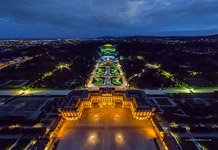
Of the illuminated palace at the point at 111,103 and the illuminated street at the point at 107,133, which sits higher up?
the illuminated palace at the point at 111,103

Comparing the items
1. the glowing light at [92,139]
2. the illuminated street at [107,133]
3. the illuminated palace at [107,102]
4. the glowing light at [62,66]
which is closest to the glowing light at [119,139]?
the illuminated street at [107,133]

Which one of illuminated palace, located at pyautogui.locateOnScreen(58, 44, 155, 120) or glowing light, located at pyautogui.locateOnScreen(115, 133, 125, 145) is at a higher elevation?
illuminated palace, located at pyautogui.locateOnScreen(58, 44, 155, 120)

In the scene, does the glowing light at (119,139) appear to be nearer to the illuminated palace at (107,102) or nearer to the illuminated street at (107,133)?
the illuminated street at (107,133)

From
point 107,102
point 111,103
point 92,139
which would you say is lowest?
point 92,139

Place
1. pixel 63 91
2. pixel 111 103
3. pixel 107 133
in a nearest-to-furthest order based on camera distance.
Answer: pixel 107 133 → pixel 111 103 → pixel 63 91

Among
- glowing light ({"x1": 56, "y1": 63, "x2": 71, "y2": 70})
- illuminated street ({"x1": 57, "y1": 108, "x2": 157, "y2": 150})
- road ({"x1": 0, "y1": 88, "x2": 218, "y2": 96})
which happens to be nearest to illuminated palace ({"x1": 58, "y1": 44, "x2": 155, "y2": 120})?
illuminated street ({"x1": 57, "y1": 108, "x2": 157, "y2": 150})

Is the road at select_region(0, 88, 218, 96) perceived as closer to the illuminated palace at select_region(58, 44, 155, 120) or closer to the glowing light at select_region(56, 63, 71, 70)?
the illuminated palace at select_region(58, 44, 155, 120)

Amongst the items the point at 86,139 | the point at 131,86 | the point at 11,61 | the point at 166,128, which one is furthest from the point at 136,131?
the point at 11,61

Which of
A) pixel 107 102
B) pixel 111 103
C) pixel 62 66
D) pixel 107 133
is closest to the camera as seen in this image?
pixel 107 133

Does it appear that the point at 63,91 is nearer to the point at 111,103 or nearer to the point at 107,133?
the point at 111,103

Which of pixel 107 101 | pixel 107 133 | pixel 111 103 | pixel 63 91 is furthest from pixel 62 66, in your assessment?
A: pixel 107 133
